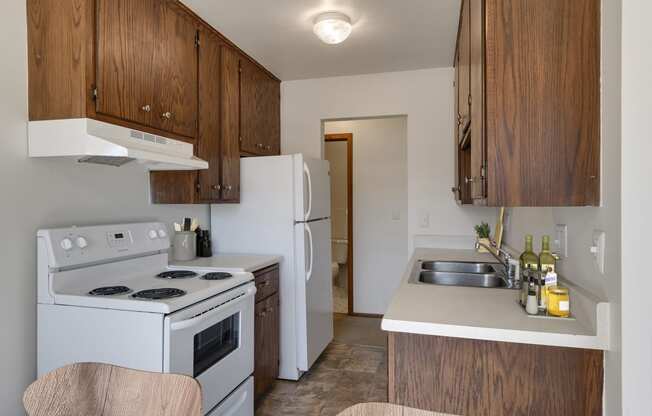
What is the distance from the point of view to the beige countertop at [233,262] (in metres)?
2.33

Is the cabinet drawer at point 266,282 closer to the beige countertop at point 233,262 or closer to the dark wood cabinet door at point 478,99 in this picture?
the beige countertop at point 233,262

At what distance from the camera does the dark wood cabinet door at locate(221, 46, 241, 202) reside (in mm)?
2699

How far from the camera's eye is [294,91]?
12.1ft

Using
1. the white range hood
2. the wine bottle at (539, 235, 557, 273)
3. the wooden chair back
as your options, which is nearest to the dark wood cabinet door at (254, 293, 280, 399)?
the white range hood

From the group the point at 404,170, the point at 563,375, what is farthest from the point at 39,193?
the point at 404,170

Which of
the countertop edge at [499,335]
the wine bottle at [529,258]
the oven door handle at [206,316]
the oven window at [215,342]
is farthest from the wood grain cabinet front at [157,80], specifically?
the wine bottle at [529,258]

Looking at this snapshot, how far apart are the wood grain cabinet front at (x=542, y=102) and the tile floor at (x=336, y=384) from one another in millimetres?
1838

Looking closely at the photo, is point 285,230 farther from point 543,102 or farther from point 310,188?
point 543,102

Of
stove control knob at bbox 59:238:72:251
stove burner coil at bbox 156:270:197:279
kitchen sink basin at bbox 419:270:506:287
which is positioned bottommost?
kitchen sink basin at bbox 419:270:506:287

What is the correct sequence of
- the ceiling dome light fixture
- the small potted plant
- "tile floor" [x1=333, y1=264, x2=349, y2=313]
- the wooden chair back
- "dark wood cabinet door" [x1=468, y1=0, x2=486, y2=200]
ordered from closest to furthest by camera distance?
the wooden chair back < "dark wood cabinet door" [x1=468, y1=0, x2=486, y2=200] < the ceiling dome light fixture < the small potted plant < "tile floor" [x1=333, y1=264, x2=349, y2=313]

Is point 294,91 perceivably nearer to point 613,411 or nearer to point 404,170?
point 404,170

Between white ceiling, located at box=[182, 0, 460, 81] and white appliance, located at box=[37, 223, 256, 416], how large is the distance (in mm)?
1354

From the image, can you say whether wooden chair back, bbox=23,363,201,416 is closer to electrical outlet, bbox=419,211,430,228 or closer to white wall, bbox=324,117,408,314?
electrical outlet, bbox=419,211,430,228

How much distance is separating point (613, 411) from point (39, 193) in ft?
7.17
